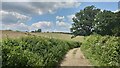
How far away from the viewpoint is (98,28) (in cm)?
7575

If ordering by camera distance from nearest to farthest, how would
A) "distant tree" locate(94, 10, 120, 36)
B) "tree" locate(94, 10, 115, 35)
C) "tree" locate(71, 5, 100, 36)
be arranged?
"distant tree" locate(94, 10, 120, 36)
"tree" locate(94, 10, 115, 35)
"tree" locate(71, 5, 100, 36)

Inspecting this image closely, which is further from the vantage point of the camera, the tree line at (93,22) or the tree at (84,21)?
the tree at (84,21)

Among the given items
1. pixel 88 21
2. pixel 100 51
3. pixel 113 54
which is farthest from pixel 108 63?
pixel 88 21

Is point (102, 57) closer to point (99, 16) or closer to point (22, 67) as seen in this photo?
point (22, 67)

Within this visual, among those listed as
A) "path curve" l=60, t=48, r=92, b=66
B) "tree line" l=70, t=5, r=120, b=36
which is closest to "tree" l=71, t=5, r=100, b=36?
"tree line" l=70, t=5, r=120, b=36

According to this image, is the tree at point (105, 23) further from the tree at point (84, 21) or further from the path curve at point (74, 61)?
the path curve at point (74, 61)

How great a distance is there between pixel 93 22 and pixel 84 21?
22.2ft

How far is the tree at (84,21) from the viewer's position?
8846 centimetres

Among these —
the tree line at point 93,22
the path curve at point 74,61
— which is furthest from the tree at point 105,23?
the path curve at point 74,61

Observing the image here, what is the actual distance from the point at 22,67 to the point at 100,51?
8.31 meters

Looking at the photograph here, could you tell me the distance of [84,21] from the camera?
89625mm

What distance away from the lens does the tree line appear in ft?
235

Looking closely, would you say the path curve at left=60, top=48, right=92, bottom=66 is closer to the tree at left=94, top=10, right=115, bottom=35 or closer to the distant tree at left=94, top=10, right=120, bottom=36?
the distant tree at left=94, top=10, right=120, bottom=36

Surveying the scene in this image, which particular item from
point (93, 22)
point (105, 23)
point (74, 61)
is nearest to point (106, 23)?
point (105, 23)
